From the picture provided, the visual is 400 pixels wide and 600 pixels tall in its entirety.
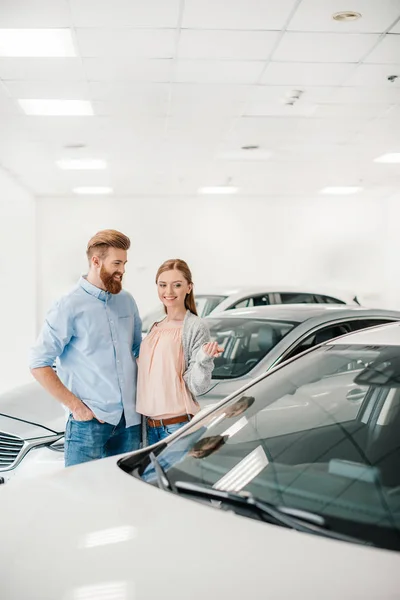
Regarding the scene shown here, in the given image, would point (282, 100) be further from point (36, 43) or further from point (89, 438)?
point (89, 438)

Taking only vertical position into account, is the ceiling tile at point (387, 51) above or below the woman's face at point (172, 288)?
above

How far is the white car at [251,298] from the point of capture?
22.8 ft

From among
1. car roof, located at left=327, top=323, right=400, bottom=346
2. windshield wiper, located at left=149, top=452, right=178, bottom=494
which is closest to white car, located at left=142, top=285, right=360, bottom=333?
car roof, located at left=327, top=323, right=400, bottom=346

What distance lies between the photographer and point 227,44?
17.7ft

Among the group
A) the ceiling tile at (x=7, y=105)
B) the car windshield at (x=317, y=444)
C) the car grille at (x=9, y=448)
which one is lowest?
the car grille at (x=9, y=448)

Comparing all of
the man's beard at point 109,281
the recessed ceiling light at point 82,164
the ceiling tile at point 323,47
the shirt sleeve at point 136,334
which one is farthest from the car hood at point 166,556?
the recessed ceiling light at point 82,164

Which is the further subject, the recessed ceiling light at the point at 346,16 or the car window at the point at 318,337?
the recessed ceiling light at the point at 346,16

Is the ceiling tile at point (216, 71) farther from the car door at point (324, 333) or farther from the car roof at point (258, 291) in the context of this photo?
the car door at point (324, 333)

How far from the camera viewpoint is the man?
8.70 feet

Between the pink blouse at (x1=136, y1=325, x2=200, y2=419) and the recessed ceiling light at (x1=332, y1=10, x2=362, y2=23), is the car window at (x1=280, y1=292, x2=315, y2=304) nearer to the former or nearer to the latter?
the recessed ceiling light at (x1=332, y1=10, x2=362, y2=23)

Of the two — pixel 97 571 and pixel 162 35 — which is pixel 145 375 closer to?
pixel 97 571

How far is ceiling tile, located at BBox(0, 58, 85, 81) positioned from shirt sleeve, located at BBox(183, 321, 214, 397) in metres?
3.87

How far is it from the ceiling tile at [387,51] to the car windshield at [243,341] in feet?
9.15

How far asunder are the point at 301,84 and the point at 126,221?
8752mm
